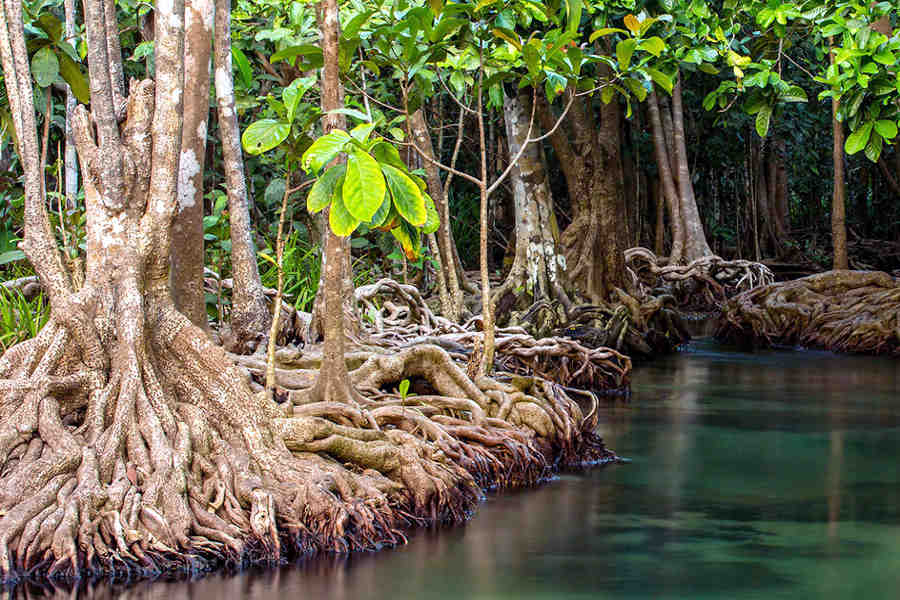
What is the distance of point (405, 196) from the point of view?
19.5 ft

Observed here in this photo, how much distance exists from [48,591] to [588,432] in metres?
4.25

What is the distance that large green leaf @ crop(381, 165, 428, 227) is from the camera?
593 centimetres

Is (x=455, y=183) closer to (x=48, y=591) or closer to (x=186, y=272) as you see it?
(x=186, y=272)

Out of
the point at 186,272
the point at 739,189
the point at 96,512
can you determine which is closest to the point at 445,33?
the point at 186,272

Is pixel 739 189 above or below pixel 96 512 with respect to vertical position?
above

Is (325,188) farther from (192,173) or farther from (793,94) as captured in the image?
(793,94)

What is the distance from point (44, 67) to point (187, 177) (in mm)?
1097

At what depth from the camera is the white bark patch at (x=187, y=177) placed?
753 cm

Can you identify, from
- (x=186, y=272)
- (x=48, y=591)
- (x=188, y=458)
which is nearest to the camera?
(x=48, y=591)

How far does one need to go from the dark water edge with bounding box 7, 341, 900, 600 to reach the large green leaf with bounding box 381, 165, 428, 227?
1655mm

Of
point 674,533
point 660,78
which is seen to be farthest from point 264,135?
point 674,533

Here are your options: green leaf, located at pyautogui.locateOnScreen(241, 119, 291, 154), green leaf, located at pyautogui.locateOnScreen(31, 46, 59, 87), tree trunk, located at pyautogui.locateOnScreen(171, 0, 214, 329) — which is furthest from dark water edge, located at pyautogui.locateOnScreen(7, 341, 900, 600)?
green leaf, located at pyautogui.locateOnScreen(31, 46, 59, 87)

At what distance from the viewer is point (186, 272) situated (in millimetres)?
7559

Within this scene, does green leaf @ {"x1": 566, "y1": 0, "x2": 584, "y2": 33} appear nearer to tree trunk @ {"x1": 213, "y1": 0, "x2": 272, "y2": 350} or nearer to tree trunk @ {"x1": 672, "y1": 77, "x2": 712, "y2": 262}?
tree trunk @ {"x1": 213, "y1": 0, "x2": 272, "y2": 350}
